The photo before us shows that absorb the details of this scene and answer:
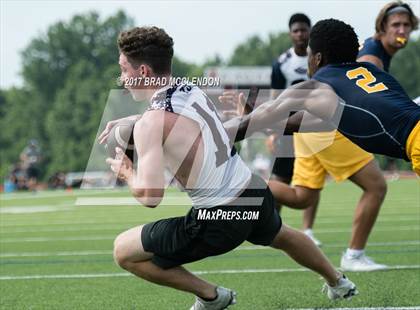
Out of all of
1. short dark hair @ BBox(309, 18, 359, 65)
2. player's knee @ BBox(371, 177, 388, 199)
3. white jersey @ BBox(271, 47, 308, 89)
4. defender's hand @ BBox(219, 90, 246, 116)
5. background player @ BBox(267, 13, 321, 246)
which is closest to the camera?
short dark hair @ BBox(309, 18, 359, 65)

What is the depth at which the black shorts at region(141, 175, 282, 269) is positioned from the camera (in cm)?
401

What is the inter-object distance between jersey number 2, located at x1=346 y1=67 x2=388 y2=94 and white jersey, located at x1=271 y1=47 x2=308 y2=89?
3.92m

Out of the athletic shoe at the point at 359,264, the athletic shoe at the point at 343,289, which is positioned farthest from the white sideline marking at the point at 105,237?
the athletic shoe at the point at 343,289

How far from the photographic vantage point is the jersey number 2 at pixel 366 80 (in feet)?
14.2

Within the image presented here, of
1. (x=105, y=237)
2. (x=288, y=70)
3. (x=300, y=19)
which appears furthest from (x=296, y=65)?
(x=105, y=237)

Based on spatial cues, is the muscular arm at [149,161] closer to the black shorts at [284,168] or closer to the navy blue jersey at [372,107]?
the navy blue jersey at [372,107]

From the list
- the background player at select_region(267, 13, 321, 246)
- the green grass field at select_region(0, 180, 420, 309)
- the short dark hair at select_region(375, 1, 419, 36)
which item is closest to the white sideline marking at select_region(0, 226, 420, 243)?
the green grass field at select_region(0, 180, 420, 309)

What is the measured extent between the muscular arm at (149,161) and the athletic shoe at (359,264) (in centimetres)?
276

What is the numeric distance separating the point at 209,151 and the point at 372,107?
0.95 m

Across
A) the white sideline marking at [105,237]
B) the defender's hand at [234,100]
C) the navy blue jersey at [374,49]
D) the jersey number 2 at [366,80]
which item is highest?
the jersey number 2 at [366,80]

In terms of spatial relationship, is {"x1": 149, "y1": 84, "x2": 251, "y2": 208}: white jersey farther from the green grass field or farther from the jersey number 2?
the green grass field

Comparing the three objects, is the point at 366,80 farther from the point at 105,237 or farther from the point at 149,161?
the point at 105,237

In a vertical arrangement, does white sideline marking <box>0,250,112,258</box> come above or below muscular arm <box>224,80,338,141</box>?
below

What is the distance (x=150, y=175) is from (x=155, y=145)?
0.15 meters
